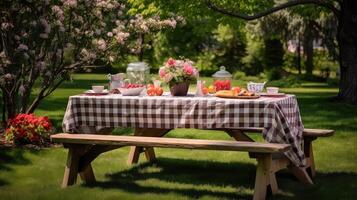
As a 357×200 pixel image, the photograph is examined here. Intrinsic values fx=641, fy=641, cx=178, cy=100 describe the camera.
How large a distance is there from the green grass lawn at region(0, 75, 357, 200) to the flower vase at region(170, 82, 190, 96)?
123 cm

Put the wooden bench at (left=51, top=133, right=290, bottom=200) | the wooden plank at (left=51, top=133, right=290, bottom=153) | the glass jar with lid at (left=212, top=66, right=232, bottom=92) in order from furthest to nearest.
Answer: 1. the glass jar with lid at (left=212, top=66, right=232, bottom=92)
2. the wooden bench at (left=51, top=133, right=290, bottom=200)
3. the wooden plank at (left=51, top=133, right=290, bottom=153)

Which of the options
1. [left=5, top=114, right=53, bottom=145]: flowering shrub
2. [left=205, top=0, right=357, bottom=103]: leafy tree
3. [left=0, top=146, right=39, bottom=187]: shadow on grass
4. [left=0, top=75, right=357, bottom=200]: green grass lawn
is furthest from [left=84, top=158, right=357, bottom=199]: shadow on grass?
[left=205, top=0, right=357, bottom=103]: leafy tree

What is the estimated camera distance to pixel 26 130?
1141 centimetres

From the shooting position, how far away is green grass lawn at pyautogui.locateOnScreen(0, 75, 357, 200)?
316 inches

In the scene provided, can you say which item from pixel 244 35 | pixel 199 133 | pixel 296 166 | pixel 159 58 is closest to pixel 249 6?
pixel 199 133

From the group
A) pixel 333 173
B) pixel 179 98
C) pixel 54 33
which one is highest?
pixel 54 33

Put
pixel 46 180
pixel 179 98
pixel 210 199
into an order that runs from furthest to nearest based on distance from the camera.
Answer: pixel 46 180
pixel 179 98
pixel 210 199

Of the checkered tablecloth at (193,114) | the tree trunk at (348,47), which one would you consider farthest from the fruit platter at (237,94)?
the tree trunk at (348,47)

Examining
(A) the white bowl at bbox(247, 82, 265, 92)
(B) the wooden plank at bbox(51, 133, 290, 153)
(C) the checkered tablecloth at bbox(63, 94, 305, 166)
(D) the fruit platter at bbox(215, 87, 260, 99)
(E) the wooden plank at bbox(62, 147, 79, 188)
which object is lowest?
(E) the wooden plank at bbox(62, 147, 79, 188)

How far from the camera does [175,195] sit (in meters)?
7.90

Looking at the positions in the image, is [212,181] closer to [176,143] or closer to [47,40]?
[176,143]

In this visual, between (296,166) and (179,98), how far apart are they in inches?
69.7

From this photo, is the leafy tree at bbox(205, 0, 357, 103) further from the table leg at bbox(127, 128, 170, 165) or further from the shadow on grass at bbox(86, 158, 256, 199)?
the shadow on grass at bbox(86, 158, 256, 199)

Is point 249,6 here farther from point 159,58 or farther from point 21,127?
point 159,58
